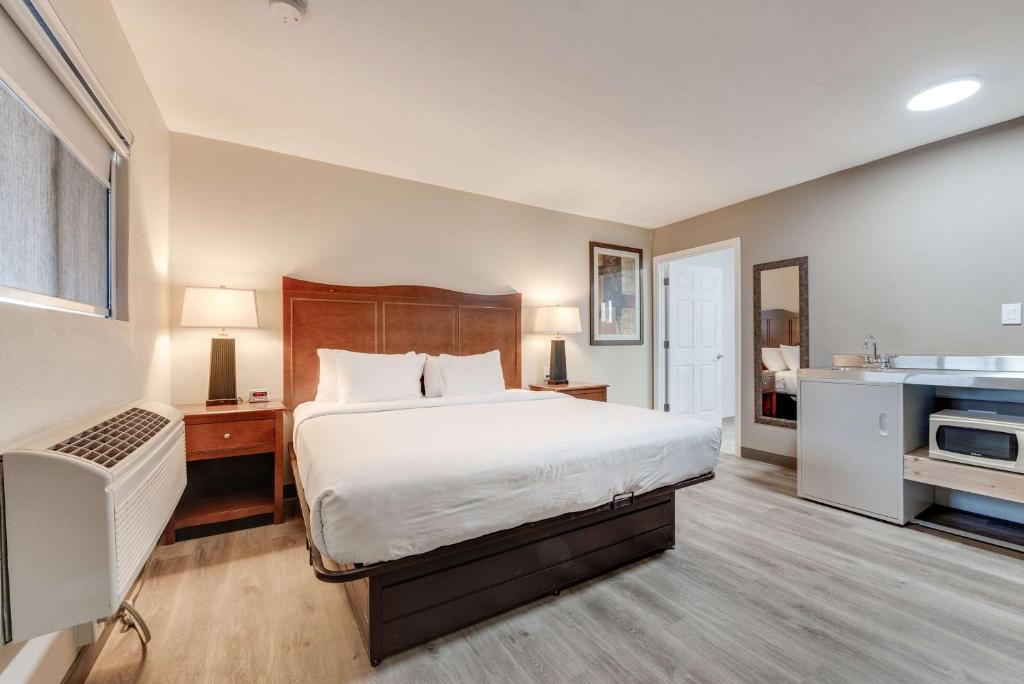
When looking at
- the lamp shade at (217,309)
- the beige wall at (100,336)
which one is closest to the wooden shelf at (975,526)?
the beige wall at (100,336)

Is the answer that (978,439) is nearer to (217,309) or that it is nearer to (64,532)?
(64,532)

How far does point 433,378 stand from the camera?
3.36 metres

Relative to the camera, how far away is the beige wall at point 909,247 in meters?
2.75

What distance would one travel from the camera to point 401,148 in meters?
3.12

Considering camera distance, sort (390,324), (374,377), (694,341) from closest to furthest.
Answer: (374,377) < (390,324) < (694,341)

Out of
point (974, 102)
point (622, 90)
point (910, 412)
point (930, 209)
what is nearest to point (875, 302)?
point (930, 209)

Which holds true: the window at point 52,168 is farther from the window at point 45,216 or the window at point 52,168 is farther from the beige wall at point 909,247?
the beige wall at point 909,247

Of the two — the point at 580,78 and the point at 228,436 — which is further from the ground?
Result: the point at 580,78

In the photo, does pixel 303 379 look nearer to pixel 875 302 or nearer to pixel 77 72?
pixel 77 72

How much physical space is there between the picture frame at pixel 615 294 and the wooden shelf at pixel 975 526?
2863 mm

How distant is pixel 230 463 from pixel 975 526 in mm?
4785

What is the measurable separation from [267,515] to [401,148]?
2661 millimetres

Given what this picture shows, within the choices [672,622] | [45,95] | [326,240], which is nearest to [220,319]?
[326,240]

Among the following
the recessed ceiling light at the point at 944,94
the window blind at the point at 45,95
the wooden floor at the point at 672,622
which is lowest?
the wooden floor at the point at 672,622
